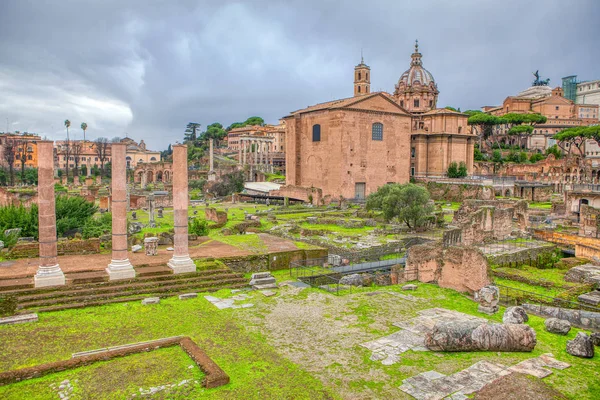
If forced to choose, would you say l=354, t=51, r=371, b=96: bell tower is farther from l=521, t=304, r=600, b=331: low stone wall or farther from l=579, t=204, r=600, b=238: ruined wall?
l=521, t=304, r=600, b=331: low stone wall

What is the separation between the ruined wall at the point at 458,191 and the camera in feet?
135

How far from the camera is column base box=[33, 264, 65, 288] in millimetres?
12820

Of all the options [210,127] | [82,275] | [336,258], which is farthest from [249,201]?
[210,127]

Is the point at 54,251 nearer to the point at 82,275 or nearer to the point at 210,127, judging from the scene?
the point at 82,275

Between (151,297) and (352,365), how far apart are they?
22.2 feet

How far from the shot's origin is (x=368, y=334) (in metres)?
10.5

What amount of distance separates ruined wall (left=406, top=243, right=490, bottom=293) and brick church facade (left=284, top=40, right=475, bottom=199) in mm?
27308

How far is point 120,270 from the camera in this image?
1383cm

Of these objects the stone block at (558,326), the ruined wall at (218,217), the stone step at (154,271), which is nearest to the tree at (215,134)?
the ruined wall at (218,217)

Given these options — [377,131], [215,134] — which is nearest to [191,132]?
[215,134]

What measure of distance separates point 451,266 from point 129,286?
10090 mm

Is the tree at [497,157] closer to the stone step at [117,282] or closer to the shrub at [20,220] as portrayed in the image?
the stone step at [117,282]

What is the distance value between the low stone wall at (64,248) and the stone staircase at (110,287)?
3.48 metres

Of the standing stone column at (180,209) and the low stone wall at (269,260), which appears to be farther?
the low stone wall at (269,260)
